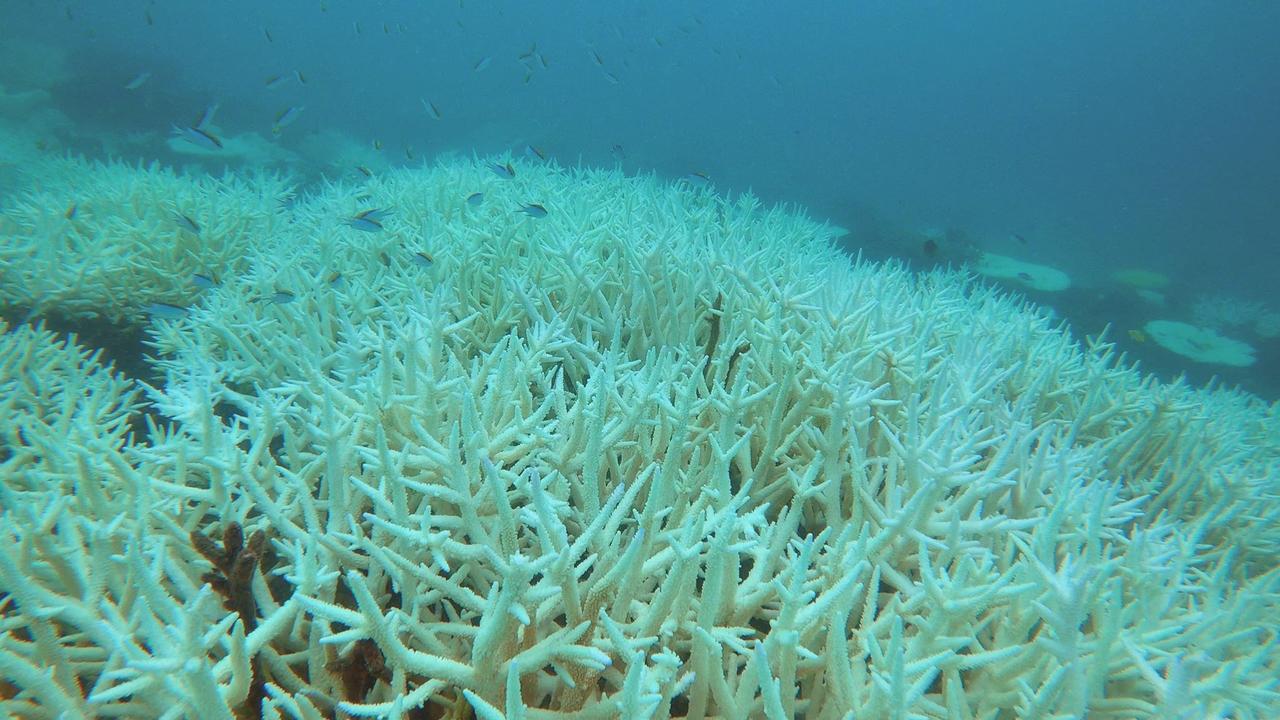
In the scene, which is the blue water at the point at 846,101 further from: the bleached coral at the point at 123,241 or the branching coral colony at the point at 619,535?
the branching coral colony at the point at 619,535

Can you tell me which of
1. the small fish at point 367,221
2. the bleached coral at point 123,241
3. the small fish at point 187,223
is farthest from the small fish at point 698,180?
the small fish at point 187,223

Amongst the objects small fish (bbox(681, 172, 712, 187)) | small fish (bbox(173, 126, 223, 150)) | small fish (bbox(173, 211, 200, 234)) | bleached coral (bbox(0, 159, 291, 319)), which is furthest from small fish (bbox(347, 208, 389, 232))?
small fish (bbox(681, 172, 712, 187))

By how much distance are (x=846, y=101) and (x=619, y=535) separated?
4278 inches

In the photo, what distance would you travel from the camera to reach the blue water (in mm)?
23297

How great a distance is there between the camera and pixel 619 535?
175 cm

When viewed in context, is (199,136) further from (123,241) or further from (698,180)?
(698,180)

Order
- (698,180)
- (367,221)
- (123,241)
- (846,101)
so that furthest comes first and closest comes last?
(846,101)
(698,180)
(123,241)
(367,221)

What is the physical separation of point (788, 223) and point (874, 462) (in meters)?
6.29

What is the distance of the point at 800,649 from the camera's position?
1.50 metres

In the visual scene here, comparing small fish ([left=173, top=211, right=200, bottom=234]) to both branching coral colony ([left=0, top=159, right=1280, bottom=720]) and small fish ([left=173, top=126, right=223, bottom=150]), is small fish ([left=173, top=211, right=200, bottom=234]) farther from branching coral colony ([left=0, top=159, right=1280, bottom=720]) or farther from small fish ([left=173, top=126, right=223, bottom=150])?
branching coral colony ([left=0, top=159, right=1280, bottom=720])

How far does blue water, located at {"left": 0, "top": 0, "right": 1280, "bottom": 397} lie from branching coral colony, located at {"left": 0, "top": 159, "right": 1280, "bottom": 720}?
5.92m

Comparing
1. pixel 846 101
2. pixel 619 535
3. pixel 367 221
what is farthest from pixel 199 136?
pixel 846 101

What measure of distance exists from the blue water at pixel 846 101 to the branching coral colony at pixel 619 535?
19.4 ft

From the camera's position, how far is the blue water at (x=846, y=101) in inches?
917
